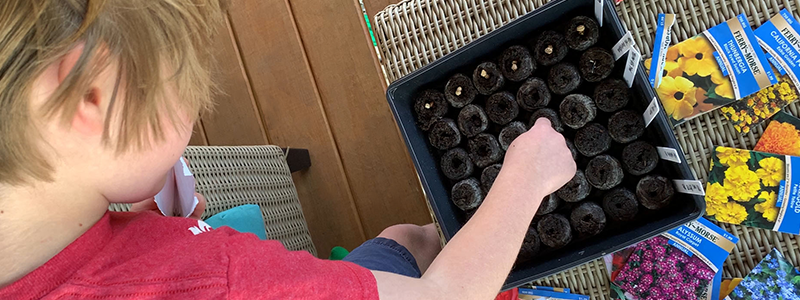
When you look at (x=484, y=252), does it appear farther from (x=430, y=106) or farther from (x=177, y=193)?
(x=177, y=193)

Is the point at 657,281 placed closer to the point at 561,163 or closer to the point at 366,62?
the point at 561,163

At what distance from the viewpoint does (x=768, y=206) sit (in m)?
0.75

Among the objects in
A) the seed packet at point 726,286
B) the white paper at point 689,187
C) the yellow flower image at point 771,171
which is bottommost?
the seed packet at point 726,286

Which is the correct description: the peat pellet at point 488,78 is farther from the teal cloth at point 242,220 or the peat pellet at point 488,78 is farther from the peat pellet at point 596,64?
the teal cloth at point 242,220

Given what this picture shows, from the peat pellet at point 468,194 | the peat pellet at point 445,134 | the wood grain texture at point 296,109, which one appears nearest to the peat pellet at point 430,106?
the peat pellet at point 445,134

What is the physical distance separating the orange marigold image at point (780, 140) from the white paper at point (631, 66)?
20 centimetres

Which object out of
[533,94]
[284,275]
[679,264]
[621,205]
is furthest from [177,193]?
[679,264]

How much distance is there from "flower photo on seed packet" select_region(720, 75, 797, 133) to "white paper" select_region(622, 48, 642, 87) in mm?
147

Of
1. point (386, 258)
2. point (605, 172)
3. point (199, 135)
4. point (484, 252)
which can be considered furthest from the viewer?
point (199, 135)

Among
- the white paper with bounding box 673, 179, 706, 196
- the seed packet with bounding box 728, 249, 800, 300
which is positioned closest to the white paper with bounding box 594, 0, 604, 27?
the white paper with bounding box 673, 179, 706, 196

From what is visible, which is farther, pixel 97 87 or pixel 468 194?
pixel 468 194

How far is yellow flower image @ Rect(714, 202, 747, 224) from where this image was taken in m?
0.76

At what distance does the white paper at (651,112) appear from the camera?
0.69 meters

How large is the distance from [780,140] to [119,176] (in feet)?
2.86
